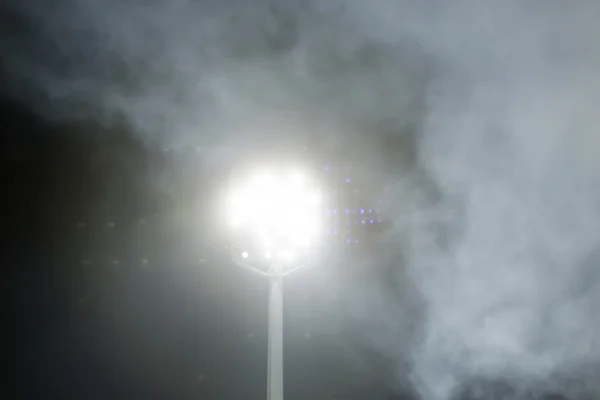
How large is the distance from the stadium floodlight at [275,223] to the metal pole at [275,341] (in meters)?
0.02

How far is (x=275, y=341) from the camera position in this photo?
30.5ft

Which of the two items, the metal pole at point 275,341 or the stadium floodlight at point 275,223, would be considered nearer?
the metal pole at point 275,341

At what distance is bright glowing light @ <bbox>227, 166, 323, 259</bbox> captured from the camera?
9.88m

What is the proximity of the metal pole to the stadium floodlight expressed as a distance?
0.02m

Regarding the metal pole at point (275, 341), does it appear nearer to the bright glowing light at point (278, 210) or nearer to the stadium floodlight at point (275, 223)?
the stadium floodlight at point (275, 223)

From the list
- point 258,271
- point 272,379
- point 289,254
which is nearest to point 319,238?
point 289,254

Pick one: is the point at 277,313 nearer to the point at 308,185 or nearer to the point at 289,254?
the point at 289,254

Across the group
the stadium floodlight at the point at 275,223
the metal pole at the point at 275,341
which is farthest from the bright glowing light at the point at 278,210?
the metal pole at the point at 275,341

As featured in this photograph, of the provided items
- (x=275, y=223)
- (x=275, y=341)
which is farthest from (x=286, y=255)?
(x=275, y=341)

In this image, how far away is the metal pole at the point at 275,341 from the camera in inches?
352

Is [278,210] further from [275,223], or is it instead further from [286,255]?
[286,255]

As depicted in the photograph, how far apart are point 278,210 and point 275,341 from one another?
2.32 meters

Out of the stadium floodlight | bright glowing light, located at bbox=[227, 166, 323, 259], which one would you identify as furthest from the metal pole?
bright glowing light, located at bbox=[227, 166, 323, 259]

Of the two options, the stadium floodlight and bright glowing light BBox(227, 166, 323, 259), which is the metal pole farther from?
bright glowing light BBox(227, 166, 323, 259)
